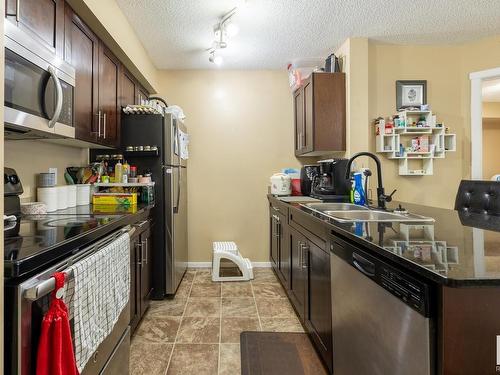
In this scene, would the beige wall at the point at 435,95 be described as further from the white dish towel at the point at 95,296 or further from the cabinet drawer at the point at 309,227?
the white dish towel at the point at 95,296

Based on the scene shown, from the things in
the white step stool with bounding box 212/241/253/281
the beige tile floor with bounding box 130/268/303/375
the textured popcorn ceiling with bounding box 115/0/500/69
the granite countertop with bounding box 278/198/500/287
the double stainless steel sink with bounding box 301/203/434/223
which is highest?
the textured popcorn ceiling with bounding box 115/0/500/69

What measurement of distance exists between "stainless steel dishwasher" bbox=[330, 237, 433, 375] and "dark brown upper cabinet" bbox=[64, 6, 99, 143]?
1.74 meters

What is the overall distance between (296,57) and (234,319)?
2.83 metres

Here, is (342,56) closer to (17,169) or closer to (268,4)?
(268,4)

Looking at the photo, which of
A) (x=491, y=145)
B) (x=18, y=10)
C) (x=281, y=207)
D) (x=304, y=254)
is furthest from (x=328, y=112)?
(x=491, y=145)

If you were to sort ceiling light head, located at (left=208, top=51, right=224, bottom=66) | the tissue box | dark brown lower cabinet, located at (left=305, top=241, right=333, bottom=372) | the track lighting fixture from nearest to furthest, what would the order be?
dark brown lower cabinet, located at (left=305, top=241, right=333, bottom=372), the tissue box, the track lighting fixture, ceiling light head, located at (left=208, top=51, right=224, bottom=66)

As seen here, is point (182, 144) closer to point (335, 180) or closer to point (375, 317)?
point (335, 180)

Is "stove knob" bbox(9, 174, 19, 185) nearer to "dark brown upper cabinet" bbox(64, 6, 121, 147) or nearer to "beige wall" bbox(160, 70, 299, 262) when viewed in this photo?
"dark brown upper cabinet" bbox(64, 6, 121, 147)

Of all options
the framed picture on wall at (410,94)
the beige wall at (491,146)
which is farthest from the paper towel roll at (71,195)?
the beige wall at (491,146)

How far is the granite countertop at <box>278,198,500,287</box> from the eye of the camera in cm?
73

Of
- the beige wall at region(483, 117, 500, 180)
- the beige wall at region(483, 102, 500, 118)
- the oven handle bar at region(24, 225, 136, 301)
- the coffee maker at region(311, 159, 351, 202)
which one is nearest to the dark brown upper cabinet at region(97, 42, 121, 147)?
the oven handle bar at region(24, 225, 136, 301)

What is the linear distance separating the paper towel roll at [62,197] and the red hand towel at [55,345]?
127 cm

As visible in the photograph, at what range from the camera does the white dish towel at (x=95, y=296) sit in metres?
1.03

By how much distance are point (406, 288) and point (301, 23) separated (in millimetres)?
2502
